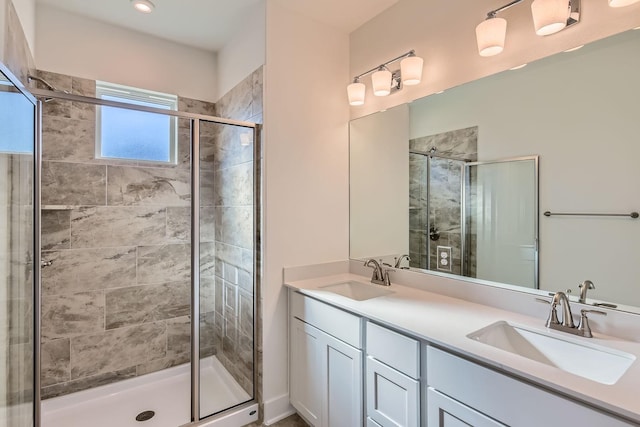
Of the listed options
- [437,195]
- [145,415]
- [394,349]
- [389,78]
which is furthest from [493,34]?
[145,415]

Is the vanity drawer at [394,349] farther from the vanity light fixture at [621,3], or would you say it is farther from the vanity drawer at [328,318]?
the vanity light fixture at [621,3]

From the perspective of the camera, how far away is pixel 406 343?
1353mm

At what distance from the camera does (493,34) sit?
1.46 metres

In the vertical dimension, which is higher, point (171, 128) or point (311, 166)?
point (171, 128)

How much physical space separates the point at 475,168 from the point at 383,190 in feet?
2.31

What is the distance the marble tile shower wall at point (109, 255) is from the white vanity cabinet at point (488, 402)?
1.70m

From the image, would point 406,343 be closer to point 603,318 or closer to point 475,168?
point 603,318

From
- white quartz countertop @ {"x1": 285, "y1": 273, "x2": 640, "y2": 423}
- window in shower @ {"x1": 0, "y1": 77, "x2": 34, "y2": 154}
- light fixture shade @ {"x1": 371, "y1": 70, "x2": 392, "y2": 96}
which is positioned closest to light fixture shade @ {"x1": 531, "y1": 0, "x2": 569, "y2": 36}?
light fixture shade @ {"x1": 371, "y1": 70, "x2": 392, "y2": 96}

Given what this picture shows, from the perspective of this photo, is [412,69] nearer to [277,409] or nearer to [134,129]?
[134,129]

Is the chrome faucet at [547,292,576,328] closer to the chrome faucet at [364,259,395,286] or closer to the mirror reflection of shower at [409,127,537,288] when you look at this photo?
the mirror reflection of shower at [409,127,537,288]

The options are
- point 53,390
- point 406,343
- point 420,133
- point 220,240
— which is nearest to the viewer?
point 406,343

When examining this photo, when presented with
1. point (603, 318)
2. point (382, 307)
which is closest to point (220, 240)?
point (382, 307)

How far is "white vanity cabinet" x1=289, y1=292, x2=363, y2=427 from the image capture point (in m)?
1.62

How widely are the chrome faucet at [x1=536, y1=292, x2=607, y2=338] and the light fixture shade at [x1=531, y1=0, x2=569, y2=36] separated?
1087 millimetres
